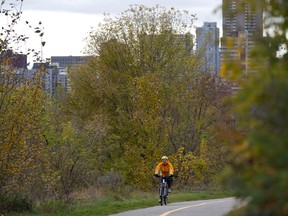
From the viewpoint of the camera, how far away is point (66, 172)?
28.3 meters

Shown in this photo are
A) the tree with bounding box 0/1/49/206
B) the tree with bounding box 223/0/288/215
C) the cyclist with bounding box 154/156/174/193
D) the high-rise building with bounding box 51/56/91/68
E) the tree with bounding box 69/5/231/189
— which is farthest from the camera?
the high-rise building with bounding box 51/56/91/68

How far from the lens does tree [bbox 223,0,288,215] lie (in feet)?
14.6

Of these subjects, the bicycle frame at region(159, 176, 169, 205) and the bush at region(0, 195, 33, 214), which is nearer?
the bush at region(0, 195, 33, 214)

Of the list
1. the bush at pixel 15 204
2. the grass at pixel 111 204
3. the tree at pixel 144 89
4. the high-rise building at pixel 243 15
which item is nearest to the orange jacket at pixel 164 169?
the grass at pixel 111 204

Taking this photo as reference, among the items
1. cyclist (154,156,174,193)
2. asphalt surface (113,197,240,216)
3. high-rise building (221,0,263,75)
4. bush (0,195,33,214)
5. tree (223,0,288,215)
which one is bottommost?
asphalt surface (113,197,240,216)

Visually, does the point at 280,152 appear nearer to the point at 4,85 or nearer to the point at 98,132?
the point at 4,85

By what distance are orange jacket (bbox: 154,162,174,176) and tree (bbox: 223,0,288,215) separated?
23609 mm

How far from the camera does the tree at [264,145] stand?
176 inches

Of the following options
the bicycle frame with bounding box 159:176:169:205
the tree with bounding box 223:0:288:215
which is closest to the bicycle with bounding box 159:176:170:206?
the bicycle frame with bounding box 159:176:169:205

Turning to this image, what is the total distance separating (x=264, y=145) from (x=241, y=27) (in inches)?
68.6

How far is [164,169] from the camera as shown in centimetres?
2900

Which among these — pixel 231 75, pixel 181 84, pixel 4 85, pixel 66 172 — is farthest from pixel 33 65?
pixel 181 84

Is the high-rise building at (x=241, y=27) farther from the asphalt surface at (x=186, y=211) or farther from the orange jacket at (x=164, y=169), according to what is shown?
the orange jacket at (x=164, y=169)

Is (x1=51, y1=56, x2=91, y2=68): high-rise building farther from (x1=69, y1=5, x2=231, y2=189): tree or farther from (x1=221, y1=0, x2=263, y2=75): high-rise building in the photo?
(x1=221, y1=0, x2=263, y2=75): high-rise building
